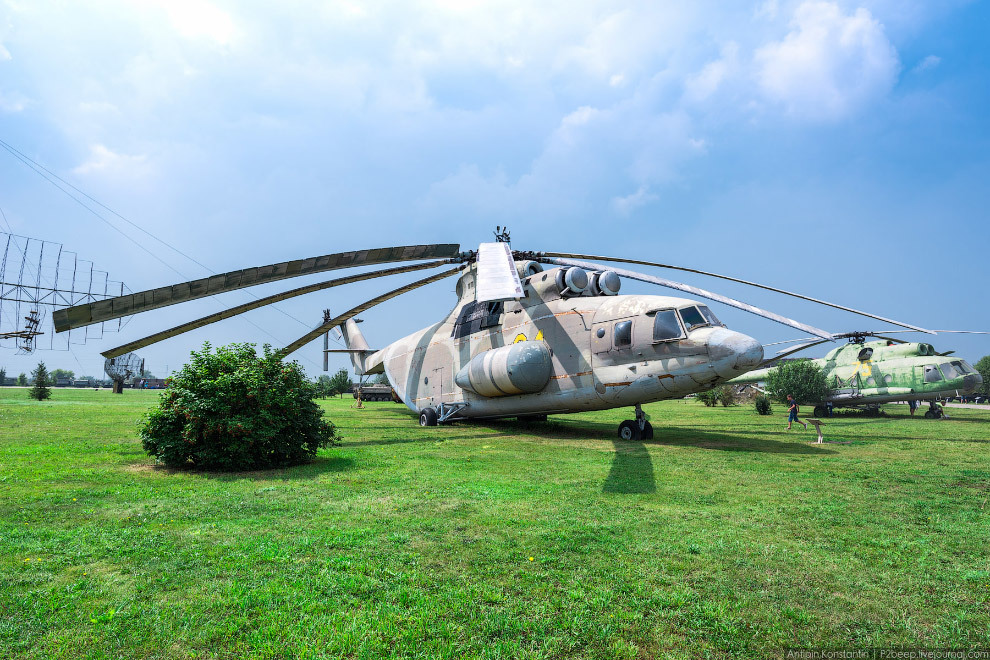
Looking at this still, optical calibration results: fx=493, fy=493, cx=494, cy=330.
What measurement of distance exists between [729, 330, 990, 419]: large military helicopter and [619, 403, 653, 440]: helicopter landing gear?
12.1m

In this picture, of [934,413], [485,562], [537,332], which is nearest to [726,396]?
[934,413]

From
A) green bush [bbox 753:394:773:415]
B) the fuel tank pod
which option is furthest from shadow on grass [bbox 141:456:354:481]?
green bush [bbox 753:394:773:415]

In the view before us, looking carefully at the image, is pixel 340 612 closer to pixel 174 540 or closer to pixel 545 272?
pixel 174 540

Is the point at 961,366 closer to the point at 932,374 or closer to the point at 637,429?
the point at 932,374

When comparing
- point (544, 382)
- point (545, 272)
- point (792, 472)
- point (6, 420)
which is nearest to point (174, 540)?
point (792, 472)

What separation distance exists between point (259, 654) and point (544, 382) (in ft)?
36.6

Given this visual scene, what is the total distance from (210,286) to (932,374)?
93.4 ft

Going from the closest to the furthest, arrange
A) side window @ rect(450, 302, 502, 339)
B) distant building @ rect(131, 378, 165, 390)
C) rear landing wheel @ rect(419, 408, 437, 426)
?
1. side window @ rect(450, 302, 502, 339)
2. rear landing wheel @ rect(419, 408, 437, 426)
3. distant building @ rect(131, 378, 165, 390)

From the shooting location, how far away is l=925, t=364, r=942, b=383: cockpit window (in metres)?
22.1

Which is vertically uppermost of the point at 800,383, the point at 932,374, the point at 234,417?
the point at 932,374

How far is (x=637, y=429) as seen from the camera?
42.2 feet

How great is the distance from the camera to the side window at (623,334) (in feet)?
39.3

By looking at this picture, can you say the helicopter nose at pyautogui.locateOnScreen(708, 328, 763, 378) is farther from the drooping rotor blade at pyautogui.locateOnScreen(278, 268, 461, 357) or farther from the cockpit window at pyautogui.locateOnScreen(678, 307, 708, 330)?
the drooping rotor blade at pyautogui.locateOnScreen(278, 268, 461, 357)

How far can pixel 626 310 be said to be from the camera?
1227 centimetres
